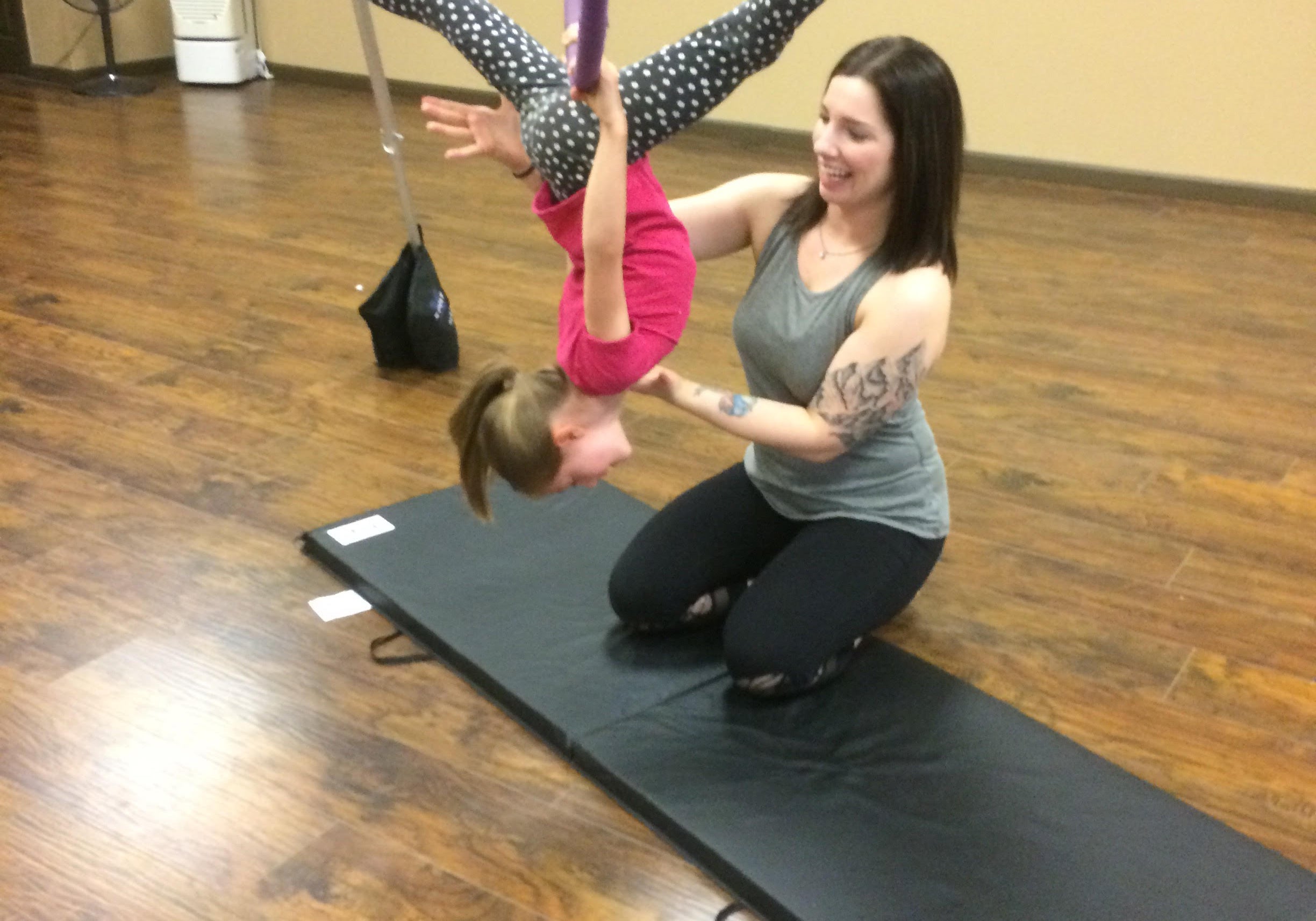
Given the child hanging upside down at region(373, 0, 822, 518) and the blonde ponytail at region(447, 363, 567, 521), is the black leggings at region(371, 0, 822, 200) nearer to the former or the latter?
the child hanging upside down at region(373, 0, 822, 518)

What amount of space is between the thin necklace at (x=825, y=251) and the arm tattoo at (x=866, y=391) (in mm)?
192

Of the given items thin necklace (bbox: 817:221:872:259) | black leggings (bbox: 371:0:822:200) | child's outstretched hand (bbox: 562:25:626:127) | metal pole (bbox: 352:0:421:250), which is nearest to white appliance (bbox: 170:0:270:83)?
metal pole (bbox: 352:0:421:250)

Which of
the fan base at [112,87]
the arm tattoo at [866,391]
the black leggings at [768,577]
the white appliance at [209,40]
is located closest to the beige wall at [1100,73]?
the white appliance at [209,40]

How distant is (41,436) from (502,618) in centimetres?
133

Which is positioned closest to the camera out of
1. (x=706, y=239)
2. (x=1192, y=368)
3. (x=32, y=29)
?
(x=706, y=239)

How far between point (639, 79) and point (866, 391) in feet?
1.82

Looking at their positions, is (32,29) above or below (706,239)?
below

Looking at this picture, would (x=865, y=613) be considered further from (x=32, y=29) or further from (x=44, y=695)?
(x=32, y=29)

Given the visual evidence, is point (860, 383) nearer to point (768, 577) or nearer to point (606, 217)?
point (768, 577)

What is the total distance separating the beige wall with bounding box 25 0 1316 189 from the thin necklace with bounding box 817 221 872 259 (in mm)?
3454

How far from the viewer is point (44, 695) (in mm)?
1962

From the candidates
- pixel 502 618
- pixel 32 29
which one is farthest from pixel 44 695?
pixel 32 29

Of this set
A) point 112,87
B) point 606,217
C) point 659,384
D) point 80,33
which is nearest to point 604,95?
point 606,217

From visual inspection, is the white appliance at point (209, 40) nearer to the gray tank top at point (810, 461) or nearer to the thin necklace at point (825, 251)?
the gray tank top at point (810, 461)
